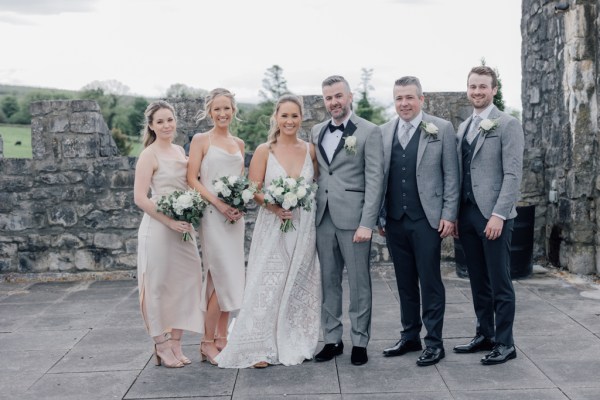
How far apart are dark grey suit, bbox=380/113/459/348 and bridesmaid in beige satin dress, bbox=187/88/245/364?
110 cm

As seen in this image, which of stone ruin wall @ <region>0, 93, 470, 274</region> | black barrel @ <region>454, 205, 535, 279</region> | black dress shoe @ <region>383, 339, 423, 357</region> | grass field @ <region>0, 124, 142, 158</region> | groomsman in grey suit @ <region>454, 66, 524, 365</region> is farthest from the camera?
grass field @ <region>0, 124, 142, 158</region>

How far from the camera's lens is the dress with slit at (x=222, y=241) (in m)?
5.10

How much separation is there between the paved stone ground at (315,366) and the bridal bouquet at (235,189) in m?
1.19

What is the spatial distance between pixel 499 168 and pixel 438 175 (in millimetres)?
422

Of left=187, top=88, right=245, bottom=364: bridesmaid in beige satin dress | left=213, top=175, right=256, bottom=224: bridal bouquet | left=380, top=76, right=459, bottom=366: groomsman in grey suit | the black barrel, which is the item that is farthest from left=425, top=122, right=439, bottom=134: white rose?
the black barrel

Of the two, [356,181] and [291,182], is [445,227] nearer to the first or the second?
[356,181]

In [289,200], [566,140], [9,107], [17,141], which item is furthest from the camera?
[9,107]

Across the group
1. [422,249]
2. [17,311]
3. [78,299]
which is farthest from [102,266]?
[422,249]

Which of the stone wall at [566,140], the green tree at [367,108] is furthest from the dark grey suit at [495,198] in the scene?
the green tree at [367,108]

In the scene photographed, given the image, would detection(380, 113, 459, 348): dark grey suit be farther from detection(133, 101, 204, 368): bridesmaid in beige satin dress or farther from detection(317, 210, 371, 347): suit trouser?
detection(133, 101, 204, 368): bridesmaid in beige satin dress

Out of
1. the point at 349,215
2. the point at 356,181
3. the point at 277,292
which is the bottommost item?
the point at 277,292

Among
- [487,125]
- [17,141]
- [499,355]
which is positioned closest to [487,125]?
[487,125]

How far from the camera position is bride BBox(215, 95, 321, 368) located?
5.06 m

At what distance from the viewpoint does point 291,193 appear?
15.6ft
